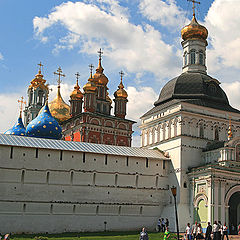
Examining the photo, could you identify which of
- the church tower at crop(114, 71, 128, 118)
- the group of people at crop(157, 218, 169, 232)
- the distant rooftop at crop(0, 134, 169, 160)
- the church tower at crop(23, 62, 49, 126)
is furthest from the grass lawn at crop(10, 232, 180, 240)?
the church tower at crop(23, 62, 49, 126)

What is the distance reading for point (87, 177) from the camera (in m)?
24.3

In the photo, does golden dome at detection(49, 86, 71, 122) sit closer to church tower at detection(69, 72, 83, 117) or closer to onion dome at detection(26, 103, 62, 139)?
church tower at detection(69, 72, 83, 117)

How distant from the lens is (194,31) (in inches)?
1239

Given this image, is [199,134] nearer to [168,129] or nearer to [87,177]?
[168,129]

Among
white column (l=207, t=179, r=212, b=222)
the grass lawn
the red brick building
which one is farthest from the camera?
the red brick building

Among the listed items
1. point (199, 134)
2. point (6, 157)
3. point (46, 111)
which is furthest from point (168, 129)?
point (6, 157)

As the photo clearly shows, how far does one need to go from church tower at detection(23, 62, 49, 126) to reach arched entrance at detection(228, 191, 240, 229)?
2554cm

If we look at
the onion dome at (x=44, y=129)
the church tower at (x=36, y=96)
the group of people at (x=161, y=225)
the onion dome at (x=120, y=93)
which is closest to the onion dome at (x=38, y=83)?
the church tower at (x=36, y=96)

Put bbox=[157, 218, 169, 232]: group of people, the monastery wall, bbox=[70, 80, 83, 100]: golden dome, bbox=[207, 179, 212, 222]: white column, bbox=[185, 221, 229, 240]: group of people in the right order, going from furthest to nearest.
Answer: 1. bbox=[70, 80, 83, 100]: golden dome
2. bbox=[157, 218, 169, 232]: group of people
3. bbox=[207, 179, 212, 222]: white column
4. the monastery wall
5. bbox=[185, 221, 229, 240]: group of people

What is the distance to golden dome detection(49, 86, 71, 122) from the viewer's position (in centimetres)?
4106

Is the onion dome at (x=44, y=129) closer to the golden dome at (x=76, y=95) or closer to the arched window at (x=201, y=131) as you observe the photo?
the arched window at (x=201, y=131)

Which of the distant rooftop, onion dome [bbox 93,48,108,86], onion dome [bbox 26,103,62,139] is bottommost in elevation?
the distant rooftop

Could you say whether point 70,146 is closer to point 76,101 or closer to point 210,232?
point 210,232

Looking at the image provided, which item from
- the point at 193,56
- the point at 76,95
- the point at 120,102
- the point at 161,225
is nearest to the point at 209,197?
the point at 161,225
